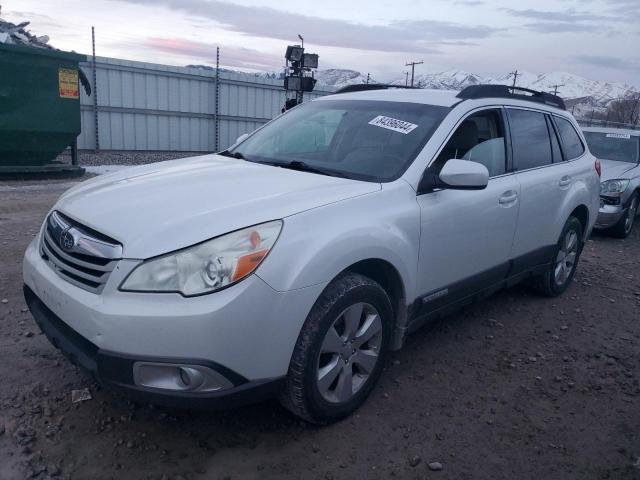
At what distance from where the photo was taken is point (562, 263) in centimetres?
485

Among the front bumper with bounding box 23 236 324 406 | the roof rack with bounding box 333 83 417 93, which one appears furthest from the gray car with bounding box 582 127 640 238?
the front bumper with bounding box 23 236 324 406

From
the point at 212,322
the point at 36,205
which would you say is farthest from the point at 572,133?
the point at 36,205

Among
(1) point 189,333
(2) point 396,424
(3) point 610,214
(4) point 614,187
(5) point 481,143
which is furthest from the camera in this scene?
(4) point 614,187

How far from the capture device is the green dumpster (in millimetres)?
8195

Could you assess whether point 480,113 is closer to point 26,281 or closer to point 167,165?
point 167,165

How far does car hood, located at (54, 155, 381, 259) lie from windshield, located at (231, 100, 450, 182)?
220mm

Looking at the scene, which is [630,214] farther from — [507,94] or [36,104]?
[36,104]

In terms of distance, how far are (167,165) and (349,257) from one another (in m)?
1.59

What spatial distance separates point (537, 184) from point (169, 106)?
11.4 metres

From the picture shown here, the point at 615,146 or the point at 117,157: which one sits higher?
the point at 615,146

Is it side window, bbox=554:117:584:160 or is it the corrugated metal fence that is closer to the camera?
side window, bbox=554:117:584:160

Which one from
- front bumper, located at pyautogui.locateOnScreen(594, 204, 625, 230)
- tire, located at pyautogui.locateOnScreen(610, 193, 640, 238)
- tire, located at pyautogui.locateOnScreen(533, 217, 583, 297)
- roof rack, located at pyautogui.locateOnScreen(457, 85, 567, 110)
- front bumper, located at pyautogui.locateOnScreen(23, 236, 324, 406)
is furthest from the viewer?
tire, located at pyautogui.locateOnScreen(610, 193, 640, 238)

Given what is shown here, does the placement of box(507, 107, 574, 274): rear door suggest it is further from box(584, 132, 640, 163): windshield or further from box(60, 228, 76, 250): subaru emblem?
box(584, 132, 640, 163): windshield

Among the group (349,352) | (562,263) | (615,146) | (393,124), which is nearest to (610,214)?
(615,146)
